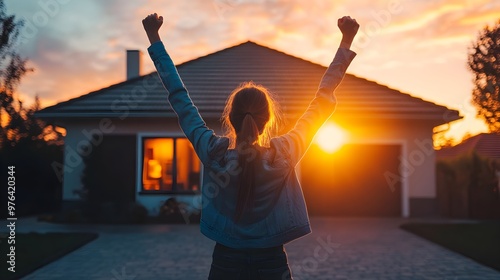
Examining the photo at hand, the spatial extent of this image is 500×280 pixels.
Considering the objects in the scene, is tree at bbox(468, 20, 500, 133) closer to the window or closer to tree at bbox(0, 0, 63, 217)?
the window

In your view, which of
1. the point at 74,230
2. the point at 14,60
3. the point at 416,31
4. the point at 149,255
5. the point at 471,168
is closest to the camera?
the point at 149,255

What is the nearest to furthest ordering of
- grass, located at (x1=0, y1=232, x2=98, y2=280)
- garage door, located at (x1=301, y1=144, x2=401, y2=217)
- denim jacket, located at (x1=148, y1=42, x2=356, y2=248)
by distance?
denim jacket, located at (x1=148, y1=42, x2=356, y2=248) < grass, located at (x1=0, y1=232, x2=98, y2=280) < garage door, located at (x1=301, y1=144, x2=401, y2=217)

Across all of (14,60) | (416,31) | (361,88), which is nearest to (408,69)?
(416,31)

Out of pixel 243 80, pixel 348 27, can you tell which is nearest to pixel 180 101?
pixel 348 27

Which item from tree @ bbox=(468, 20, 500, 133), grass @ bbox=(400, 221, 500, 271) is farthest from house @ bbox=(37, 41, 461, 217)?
tree @ bbox=(468, 20, 500, 133)

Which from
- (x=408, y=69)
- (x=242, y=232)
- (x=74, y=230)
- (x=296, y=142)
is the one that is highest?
(x=408, y=69)

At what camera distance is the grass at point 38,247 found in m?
7.62

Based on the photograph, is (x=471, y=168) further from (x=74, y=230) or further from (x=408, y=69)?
(x=74, y=230)

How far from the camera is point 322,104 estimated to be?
2.00 meters

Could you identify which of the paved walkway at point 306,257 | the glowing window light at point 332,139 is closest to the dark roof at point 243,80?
the glowing window light at point 332,139

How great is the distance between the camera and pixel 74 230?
12227 mm

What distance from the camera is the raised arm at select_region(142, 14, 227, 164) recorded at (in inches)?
72.8

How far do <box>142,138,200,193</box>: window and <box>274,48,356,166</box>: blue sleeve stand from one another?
41.9 feet

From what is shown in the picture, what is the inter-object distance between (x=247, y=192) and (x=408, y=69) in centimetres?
898
